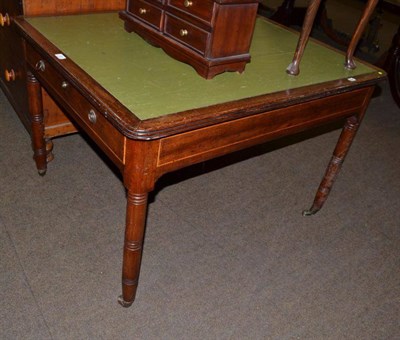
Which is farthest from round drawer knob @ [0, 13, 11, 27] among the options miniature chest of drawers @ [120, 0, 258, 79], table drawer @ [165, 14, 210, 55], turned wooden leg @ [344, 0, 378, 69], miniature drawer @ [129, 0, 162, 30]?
turned wooden leg @ [344, 0, 378, 69]

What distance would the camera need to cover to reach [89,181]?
2311mm

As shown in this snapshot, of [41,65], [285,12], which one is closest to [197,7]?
[41,65]

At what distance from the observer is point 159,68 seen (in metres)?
1.52

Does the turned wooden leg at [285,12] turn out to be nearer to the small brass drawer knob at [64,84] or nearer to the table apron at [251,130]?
the table apron at [251,130]

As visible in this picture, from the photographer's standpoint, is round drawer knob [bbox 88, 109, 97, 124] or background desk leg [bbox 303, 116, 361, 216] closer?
round drawer knob [bbox 88, 109, 97, 124]

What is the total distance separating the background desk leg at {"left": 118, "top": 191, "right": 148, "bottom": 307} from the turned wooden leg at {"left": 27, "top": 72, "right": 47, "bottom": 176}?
2.95 feet

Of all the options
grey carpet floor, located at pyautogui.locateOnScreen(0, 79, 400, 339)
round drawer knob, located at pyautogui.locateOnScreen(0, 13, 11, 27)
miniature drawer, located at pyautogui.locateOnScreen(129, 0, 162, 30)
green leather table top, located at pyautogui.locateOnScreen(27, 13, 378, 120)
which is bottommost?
grey carpet floor, located at pyautogui.locateOnScreen(0, 79, 400, 339)

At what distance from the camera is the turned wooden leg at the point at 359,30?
64.7 inches

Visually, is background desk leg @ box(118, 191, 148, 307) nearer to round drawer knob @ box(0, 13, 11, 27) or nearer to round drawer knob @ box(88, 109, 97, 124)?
round drawer knob @ box(88, 109, 97, 124)

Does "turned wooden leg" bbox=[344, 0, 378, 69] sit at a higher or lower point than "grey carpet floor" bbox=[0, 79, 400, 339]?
higher

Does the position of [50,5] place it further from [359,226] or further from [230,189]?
[359,226]

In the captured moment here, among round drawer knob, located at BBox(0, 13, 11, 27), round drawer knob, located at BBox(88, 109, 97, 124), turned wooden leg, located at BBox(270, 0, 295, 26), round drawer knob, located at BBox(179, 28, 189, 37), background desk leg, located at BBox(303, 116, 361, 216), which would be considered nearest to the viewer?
round drawer knob, located at BBox(88, 109, 97, 124)

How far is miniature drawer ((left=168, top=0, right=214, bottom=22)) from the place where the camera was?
1403 millimetres

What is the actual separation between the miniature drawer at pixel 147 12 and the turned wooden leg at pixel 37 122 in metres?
0.57
